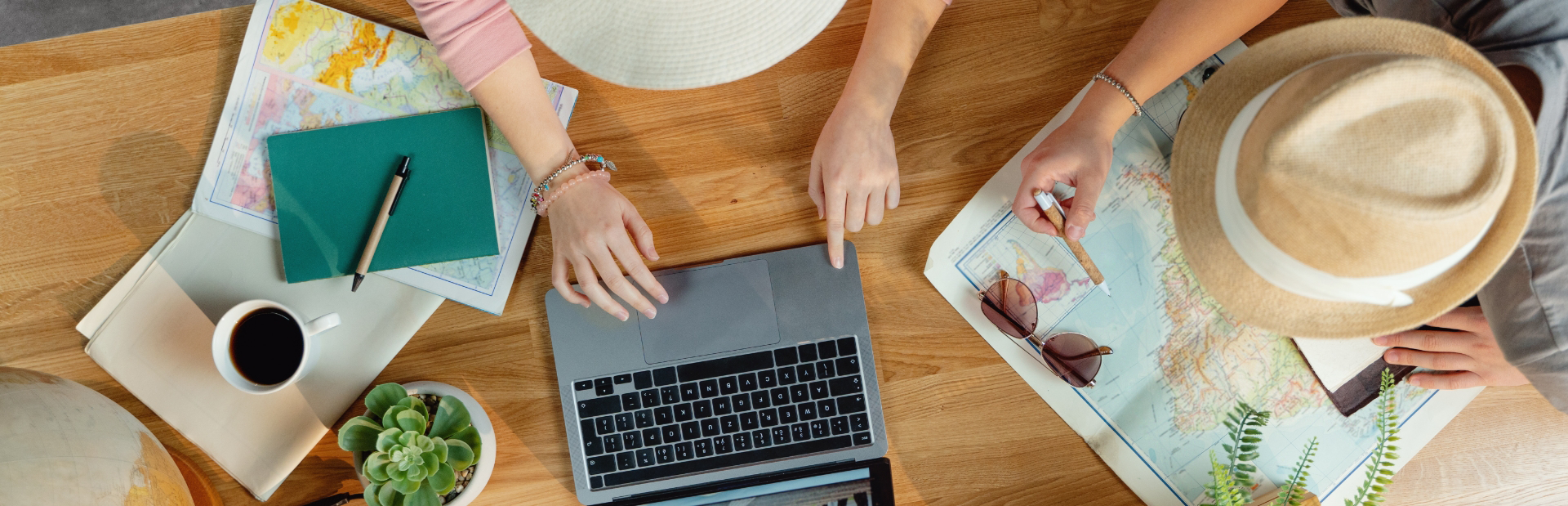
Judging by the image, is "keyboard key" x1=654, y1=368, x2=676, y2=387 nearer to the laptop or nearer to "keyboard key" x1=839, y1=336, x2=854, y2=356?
the laptop

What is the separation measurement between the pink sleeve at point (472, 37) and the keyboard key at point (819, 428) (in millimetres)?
569

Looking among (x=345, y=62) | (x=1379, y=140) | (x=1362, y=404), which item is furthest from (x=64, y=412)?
(x=1362, y=404)

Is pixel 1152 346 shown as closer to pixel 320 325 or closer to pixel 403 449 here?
pixel 403 449

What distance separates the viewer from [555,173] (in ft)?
2.80

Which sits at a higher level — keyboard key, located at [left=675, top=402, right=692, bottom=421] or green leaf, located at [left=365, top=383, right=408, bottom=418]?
green leaf, located at [left=365, top=383, right=408, bottom=418]

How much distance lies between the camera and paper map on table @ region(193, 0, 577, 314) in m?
0.89

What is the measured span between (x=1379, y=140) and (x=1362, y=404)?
612 mm

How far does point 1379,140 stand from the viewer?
1.43 ft

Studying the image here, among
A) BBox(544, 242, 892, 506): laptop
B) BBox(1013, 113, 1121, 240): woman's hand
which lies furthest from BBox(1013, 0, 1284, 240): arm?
BBox(544, 242, 892, 506): laptop

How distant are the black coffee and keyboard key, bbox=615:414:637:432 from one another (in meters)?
0.36

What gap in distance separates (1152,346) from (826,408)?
415 mm

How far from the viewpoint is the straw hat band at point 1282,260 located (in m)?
0.45

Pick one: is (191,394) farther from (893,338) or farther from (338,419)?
(893,338)

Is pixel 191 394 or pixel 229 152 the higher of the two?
pixel 229 152
